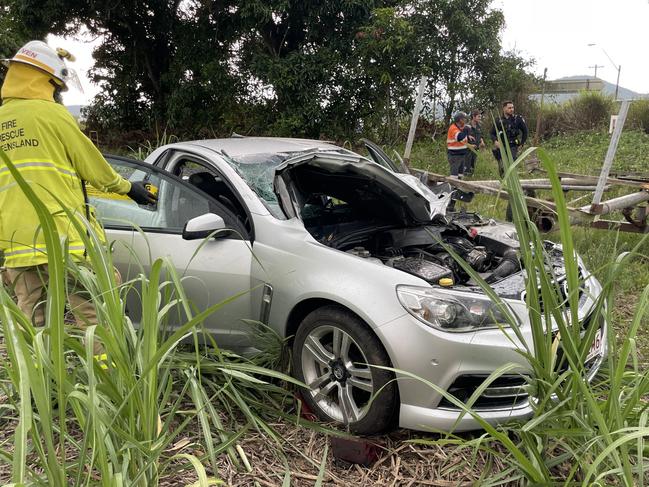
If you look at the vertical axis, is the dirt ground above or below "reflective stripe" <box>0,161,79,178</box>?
below

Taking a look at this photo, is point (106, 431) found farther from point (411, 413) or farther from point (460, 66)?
point (460, 66)

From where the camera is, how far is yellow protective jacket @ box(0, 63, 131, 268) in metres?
2.69

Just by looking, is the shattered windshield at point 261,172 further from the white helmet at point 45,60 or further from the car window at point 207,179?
the white helmet at point 45,60

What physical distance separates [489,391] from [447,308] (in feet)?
1.38

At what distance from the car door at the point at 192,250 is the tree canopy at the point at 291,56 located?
356 inches

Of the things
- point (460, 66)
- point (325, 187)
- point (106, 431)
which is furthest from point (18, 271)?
point (460, 66)

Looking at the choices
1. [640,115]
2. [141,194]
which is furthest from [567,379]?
[640,115]

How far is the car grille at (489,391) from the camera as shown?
2537 millimetres

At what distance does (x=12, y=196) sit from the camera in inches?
107

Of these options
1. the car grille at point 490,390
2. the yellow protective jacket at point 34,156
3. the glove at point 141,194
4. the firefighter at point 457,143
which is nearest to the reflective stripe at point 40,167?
the yellow protective jacket at point 34,156

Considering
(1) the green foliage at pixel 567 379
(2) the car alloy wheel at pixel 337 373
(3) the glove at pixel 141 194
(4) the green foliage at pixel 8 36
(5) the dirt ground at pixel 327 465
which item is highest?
(4) the green foliage at pixel 8 36

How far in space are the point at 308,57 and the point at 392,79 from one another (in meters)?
1.91

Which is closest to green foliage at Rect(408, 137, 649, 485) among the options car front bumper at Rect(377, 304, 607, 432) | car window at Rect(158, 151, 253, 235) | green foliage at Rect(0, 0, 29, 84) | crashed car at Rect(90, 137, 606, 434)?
crashed car at Rect(90, 137, 606, 434)

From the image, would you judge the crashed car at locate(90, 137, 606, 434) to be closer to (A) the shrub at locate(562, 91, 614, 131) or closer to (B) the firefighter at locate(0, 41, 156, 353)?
(B) the firefighter at locate(0, 41, 156, 353)
